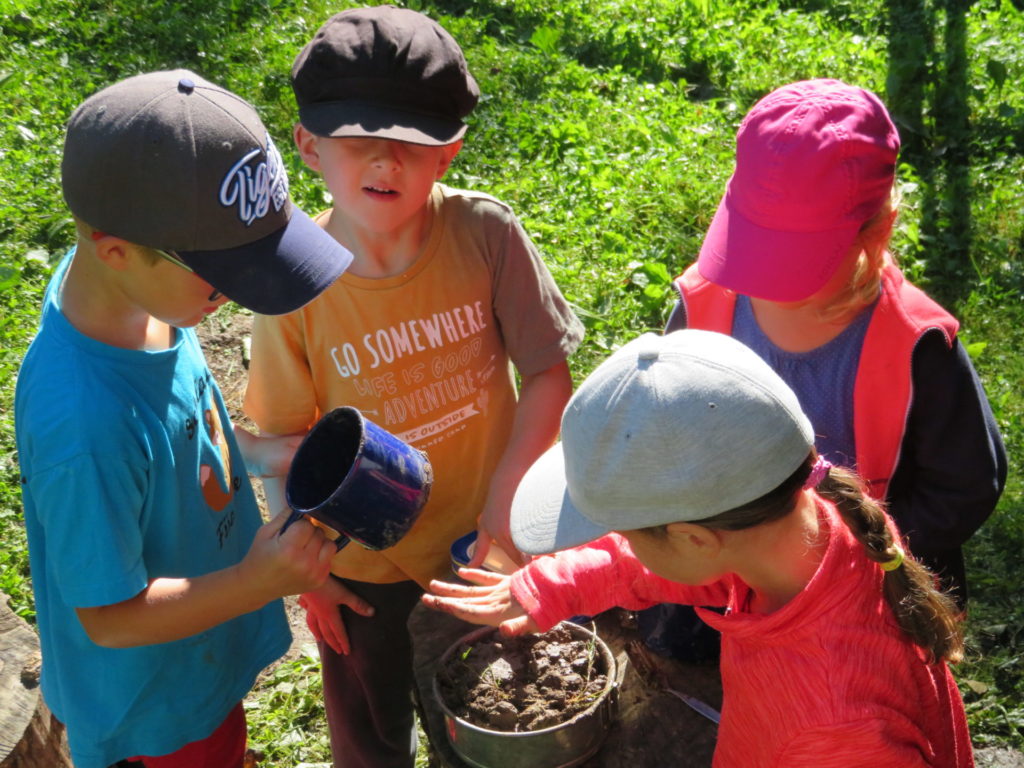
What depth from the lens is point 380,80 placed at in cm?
211

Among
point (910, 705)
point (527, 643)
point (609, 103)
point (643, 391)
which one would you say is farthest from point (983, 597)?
point (609, 103)

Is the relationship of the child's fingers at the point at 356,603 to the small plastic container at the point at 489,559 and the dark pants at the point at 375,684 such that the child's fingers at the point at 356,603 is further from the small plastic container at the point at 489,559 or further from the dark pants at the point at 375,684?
the small plastic container at the point at 489,559

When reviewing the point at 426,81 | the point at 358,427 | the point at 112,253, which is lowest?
the point at 358,427

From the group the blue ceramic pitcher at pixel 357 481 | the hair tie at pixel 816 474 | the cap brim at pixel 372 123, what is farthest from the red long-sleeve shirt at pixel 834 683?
the cap brim at pixel 372 123

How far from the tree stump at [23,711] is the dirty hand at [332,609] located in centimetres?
65

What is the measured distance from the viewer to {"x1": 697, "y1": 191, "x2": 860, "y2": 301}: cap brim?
2.05 m

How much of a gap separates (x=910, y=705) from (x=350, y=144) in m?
1.54

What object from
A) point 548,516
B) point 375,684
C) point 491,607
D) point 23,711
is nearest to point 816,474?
point 548,516

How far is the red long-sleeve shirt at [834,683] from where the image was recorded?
1587 mm

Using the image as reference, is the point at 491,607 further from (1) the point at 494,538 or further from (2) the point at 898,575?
(2) the point at 898,575

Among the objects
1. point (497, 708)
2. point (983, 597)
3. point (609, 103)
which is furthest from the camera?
point (609, 103)

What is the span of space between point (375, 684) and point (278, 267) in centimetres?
122

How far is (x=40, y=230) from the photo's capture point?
504 centimetres

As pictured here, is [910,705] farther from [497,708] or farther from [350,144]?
[350,144]
